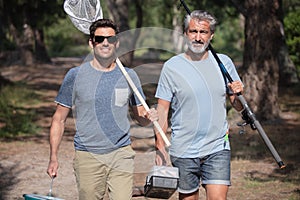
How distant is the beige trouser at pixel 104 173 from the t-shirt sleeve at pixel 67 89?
38 centimetres

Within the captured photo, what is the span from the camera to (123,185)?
208 inches

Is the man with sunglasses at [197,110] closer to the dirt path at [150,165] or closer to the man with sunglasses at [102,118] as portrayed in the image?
the man with sunglasses at [102,118]

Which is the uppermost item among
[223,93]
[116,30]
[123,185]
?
[116,30]

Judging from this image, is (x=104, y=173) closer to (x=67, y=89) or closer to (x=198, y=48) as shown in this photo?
(x=67, y=89)

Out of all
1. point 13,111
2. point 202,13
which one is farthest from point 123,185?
point 13,111

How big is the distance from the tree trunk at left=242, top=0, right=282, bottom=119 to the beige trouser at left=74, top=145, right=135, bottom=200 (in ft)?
30.6

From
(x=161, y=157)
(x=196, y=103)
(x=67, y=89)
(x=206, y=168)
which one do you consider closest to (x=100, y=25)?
(x=67, y=89)

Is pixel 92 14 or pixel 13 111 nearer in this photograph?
pixel 92 14

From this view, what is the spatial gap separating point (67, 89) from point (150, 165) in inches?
42.3

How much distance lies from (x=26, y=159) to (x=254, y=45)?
5.51 m

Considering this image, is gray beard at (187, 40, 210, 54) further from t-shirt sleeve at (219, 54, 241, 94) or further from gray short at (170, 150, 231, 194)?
gray short at (170, 150, 231, 194)

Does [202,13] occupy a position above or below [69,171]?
above

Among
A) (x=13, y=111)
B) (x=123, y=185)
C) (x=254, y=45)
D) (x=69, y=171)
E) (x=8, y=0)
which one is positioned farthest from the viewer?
(x=8, y=0)

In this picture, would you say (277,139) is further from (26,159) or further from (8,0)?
(8,0)
